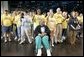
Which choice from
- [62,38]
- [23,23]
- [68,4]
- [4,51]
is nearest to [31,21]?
[23,23]

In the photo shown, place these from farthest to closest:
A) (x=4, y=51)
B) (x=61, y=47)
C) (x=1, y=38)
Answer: (x=1, y=38)
(x=61, y=47)
(x=4, y=51)

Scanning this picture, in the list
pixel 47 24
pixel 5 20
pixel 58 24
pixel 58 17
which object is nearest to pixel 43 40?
pixel 47 24

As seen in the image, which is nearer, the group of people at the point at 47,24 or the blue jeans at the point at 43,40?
the blue jeans at the point at 43,40

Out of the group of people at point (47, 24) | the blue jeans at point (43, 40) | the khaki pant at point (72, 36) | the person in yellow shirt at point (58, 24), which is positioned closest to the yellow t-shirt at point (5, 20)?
the group of people at point (47, 24)

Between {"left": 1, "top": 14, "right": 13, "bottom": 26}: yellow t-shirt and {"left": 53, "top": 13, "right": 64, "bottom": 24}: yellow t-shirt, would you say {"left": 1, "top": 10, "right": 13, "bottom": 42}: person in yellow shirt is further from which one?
{"left": 53, "top": 13, "right": 64, "bottom": 24}: yellow t-shirt

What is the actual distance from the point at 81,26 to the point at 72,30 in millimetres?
2808

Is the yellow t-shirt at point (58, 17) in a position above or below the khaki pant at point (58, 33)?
above

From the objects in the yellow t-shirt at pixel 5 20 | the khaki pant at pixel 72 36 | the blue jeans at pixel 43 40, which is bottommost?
the khaki pant at pixel 72 36

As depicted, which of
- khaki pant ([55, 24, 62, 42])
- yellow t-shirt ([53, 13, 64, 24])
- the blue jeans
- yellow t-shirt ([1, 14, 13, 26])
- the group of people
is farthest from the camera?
yellow t-shirt ([1, 14, 13, 26])

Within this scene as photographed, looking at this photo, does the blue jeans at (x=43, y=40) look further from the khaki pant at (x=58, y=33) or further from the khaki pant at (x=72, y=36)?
the khaki pant at (x=58, y=33)

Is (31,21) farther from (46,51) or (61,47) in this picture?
(46,51)

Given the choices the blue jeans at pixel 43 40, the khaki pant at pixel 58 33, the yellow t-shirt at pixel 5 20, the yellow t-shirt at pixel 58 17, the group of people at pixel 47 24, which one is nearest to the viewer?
the blue jeans at pixel 43 40

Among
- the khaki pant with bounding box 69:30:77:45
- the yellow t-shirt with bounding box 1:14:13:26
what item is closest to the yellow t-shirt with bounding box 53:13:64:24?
the khaki pant with bounding box 69:30:77:45

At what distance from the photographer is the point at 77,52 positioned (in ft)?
48.8
